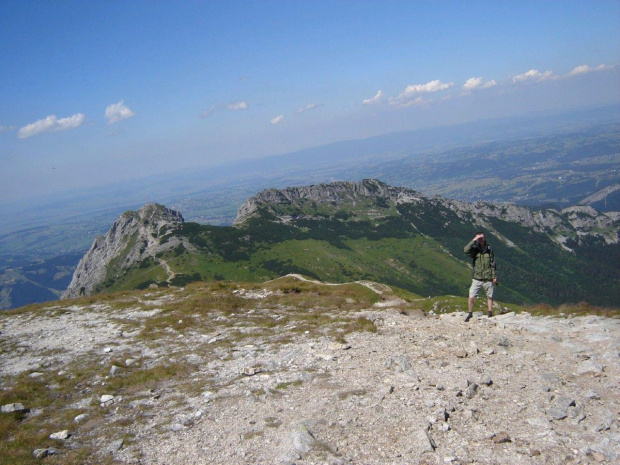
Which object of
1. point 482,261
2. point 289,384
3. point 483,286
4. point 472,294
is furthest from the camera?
point 483,286

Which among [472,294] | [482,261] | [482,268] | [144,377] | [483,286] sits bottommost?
[472,294]

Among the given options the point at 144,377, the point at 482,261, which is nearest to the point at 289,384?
the point at 144,377

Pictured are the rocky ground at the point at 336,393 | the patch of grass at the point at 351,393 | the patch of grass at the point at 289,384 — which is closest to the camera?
the rocky ground at the point at 336,393

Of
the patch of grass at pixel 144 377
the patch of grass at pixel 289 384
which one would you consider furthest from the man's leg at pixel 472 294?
the patch of grass at pixel 144 377

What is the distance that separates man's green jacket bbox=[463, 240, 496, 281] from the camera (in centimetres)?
1970

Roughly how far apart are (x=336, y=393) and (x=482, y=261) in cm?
1219

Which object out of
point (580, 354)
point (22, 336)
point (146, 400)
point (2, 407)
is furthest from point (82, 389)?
point (580, 354)

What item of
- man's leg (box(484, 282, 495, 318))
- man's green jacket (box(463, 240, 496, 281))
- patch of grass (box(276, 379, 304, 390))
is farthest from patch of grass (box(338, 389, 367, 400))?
man's green jacket (box(463, 240, 496, 281))

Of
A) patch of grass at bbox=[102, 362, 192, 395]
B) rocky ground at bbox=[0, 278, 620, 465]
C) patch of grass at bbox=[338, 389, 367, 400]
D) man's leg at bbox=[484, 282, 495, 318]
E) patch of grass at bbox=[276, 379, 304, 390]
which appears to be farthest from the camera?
man's leg at bbox=[484, 282, 495, 318]

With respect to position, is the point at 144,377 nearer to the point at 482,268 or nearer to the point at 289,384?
the point at 289,384

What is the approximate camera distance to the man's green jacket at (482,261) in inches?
776

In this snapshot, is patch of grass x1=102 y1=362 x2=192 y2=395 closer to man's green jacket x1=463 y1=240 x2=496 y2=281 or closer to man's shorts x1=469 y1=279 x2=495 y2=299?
man's shorts x1=469 y1=279 x2=495 y2=299

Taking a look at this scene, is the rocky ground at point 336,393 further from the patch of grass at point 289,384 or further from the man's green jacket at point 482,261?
the man's green jacket at point 482,261

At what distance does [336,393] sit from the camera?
12258mm
